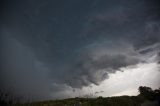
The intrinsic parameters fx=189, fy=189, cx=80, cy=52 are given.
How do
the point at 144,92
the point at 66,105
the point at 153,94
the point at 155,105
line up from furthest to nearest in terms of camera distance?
the point at 66,105 < the point at 144,92 < the point at 153,94 < the point at 155,105

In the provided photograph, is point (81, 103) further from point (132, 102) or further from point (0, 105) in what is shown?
point (0, 105)

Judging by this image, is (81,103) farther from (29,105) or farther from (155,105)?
(155,105)

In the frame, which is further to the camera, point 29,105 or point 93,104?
point 29,105

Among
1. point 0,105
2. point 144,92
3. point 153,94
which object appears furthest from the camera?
point 0,105

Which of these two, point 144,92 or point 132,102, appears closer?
point 144,92

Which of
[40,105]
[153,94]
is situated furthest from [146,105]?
[40,105]

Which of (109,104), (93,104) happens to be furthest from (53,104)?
(109,104)

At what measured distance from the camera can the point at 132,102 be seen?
154 ft

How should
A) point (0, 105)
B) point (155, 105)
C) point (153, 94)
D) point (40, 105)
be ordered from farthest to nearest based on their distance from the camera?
1. point (0, 105)
2. point (40, 105)
3. point (153, 94)
4. point (155, 105)

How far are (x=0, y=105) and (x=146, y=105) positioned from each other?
182 feet

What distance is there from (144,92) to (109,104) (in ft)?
36.9

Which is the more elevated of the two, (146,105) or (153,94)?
(153,94)

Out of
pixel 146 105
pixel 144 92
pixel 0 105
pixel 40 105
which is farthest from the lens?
pixel 0 105

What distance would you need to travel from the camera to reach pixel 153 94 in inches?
1307
